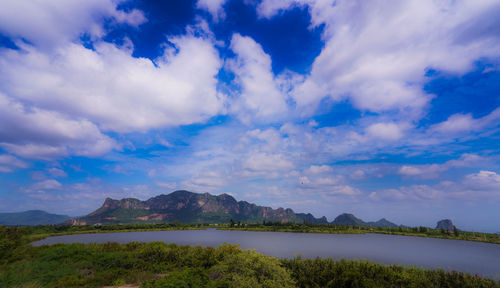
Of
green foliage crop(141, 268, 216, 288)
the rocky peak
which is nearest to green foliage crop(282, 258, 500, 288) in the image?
green foliage crop(141, 268, 216, 288)

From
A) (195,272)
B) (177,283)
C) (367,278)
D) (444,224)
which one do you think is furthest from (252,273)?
(444,224)

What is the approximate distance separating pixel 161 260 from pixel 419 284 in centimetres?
1866

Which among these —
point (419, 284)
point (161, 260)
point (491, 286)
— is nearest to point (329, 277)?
point (419, 284)

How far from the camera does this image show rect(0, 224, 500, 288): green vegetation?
403 inches

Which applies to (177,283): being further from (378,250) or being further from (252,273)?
(378,250)

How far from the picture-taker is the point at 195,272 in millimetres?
10438

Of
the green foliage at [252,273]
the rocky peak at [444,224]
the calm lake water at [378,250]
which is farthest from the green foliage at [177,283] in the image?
the rocky peak at [444,224]

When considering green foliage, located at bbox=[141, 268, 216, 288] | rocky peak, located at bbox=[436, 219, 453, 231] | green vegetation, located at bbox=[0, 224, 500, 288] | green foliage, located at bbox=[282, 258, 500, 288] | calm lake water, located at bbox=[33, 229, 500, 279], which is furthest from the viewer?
rocky peak, located at bbox=[436, 219, 453, 231]

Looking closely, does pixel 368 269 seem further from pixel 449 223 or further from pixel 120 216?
pixel 449 223

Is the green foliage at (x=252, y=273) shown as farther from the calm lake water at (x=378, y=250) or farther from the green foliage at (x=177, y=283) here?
the calm lake water at (x=378, y=250)

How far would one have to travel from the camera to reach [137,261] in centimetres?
1728

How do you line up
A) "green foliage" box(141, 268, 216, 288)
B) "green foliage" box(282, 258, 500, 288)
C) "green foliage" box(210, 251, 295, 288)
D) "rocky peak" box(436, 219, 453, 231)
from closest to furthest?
"green foliage" box(141, 268, 216, 288) < "green foliage" box(210, 251, 295, 288) < "green foliage" box(282, 258, 500, 288) < "rocky peak" box(436, 219, 453, 231)

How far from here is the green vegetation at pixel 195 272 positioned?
10.2m

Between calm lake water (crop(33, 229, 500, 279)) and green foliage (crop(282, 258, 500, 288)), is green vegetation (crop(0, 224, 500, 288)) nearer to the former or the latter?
green foliage (crop(282, 258, 500, 288))
